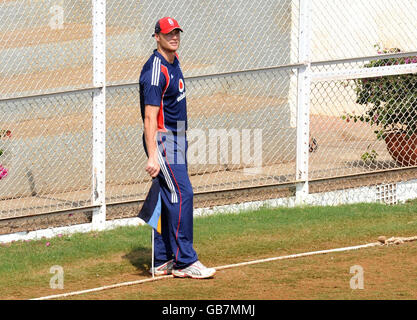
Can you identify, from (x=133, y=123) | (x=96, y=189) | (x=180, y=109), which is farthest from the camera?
(x=133, y=123)

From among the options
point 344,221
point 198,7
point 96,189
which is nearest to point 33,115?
point 96,189

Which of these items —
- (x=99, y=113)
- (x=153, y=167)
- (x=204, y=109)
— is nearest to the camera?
(x=153, y=167)

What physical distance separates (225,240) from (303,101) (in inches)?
87.2

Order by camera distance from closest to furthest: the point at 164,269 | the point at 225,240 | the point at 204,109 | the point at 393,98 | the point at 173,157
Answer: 1. the point at 173,157
2. the point at 164,269
3. the point at 225,240
4. the point at 393,98
5. the point at 204,109

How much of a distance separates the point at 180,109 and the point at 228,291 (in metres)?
1.57

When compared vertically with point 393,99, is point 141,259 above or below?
below

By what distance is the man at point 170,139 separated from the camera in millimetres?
6898

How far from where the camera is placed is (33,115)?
32.8 ft

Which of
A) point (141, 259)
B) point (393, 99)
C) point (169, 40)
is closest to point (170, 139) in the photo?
point (169, 40)

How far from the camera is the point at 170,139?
7082 mm

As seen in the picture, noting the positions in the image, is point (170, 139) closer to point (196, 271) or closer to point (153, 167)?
point (153, 167)

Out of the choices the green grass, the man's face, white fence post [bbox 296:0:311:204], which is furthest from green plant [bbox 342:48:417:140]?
the man's face

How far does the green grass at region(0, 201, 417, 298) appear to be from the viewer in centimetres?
754
